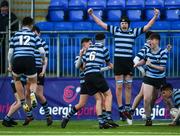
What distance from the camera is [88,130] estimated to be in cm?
1590

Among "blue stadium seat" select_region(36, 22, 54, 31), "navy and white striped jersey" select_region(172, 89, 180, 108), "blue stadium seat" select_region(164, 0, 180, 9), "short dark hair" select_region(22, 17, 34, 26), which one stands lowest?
"navy and white striped jersey" select_region(172, 89, 180, 108)

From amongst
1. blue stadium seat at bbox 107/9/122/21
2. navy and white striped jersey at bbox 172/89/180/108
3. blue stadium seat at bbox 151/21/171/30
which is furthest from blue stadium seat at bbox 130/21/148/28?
navy and white striped jersey at bbox 172/89/180/108

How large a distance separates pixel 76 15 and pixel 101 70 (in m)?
8.18

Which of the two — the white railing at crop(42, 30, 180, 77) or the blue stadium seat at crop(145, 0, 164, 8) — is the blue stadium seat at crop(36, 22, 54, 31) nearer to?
the white railing at crop(42, 30, 180, 77)

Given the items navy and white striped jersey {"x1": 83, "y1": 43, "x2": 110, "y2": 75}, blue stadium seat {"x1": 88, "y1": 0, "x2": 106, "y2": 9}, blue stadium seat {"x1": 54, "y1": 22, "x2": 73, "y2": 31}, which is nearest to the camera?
navy and white striped jersey {"x1": 83, "y1": 43, "x2": 110, "y2": 75}

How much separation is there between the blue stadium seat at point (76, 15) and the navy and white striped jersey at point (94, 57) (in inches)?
326

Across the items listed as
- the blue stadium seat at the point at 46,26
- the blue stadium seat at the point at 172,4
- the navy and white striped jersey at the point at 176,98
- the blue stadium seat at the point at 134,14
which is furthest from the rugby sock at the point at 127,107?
the blue stadium seat at the point at 172,4

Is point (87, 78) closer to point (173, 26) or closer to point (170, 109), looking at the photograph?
point (170, 109)

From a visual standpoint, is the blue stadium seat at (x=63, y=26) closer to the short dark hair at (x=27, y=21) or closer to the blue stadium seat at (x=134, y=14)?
the blue stadium seat at (x=134, y=14)

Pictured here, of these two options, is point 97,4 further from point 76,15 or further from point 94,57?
point 94,57

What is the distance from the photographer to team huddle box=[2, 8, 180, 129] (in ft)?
54.3

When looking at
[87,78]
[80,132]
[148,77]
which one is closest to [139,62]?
[148,77]

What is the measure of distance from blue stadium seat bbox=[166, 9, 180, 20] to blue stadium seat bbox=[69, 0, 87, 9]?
2705 millimetres

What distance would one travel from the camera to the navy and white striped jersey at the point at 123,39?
18000 mm
